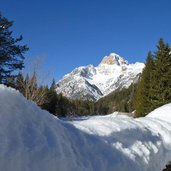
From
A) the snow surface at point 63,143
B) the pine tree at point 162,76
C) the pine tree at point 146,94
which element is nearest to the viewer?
the snow surface at point 63,143

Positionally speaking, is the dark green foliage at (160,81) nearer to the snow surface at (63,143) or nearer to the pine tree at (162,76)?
the pine tree at (162,76)

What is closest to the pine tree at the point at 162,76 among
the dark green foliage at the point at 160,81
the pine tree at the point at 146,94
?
the dark green foliage at the point at 160,81

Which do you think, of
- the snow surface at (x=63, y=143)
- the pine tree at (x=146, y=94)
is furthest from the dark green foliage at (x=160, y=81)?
the snow surface at (x=63, y=143)

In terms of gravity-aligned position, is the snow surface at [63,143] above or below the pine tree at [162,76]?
below

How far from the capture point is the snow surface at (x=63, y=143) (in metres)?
4.53

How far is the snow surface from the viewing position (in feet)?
14.9

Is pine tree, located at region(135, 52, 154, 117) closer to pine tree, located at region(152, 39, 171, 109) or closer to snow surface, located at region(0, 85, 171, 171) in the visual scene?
pine tree, located at region(152, 39, 171, 109)

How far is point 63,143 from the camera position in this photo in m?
5.45

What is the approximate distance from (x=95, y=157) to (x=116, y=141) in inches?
46.5

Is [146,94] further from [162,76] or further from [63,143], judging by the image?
[63,143]

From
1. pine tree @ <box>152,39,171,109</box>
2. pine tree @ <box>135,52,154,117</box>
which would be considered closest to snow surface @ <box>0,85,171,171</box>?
pine tree @ <box>152,39,171,109</box>

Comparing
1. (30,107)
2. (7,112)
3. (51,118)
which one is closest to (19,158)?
(7,112)

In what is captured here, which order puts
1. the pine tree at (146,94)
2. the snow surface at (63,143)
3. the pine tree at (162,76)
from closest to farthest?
the snow surface at (63,143)
the pine tree at (162,76)
the pine tree at (146,94)

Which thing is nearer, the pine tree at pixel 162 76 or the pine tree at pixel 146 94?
the pine tree at pixel 162 76
